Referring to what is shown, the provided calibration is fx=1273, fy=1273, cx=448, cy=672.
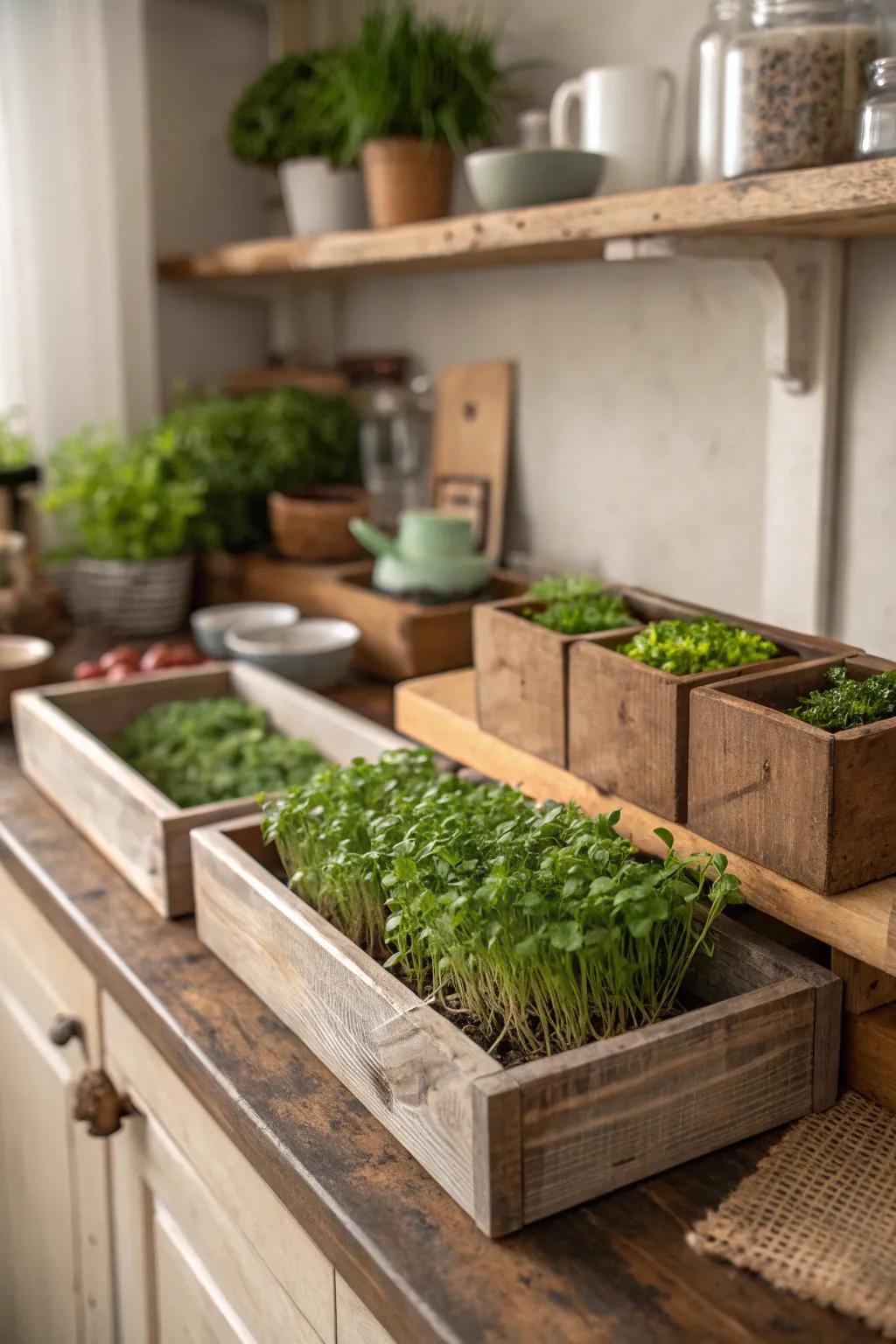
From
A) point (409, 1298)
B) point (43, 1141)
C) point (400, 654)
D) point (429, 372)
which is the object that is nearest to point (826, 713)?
point (409, 1298)

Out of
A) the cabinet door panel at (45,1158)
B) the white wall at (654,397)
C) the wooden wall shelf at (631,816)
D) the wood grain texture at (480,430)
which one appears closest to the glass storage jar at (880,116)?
the white wall at (654,397)

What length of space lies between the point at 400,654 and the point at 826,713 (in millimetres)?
913

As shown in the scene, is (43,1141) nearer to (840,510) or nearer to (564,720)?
(564,720)

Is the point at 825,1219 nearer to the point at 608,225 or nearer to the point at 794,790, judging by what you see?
the point at 794,790

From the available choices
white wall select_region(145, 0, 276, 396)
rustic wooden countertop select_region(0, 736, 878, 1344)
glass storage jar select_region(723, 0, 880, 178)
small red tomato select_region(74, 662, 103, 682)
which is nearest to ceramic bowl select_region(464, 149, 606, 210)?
glass storage jar select_region(723, 0, 880, 178)

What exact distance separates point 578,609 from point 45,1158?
91 centimetres

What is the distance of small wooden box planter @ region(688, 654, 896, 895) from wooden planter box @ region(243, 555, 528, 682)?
77 cm

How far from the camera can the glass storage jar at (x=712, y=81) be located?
4.19 ft

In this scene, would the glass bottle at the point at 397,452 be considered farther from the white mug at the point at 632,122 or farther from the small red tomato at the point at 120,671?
the white mug at the point at 632,122

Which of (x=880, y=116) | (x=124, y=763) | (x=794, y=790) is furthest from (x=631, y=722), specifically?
(x=124, y=763)

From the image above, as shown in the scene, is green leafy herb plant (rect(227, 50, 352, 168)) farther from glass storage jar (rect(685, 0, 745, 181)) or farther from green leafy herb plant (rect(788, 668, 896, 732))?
green leafy herb plant (rect(788, 668, 896, 732))

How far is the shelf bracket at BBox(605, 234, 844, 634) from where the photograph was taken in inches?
52.7

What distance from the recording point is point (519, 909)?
87cm

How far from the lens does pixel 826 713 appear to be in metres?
0.95
